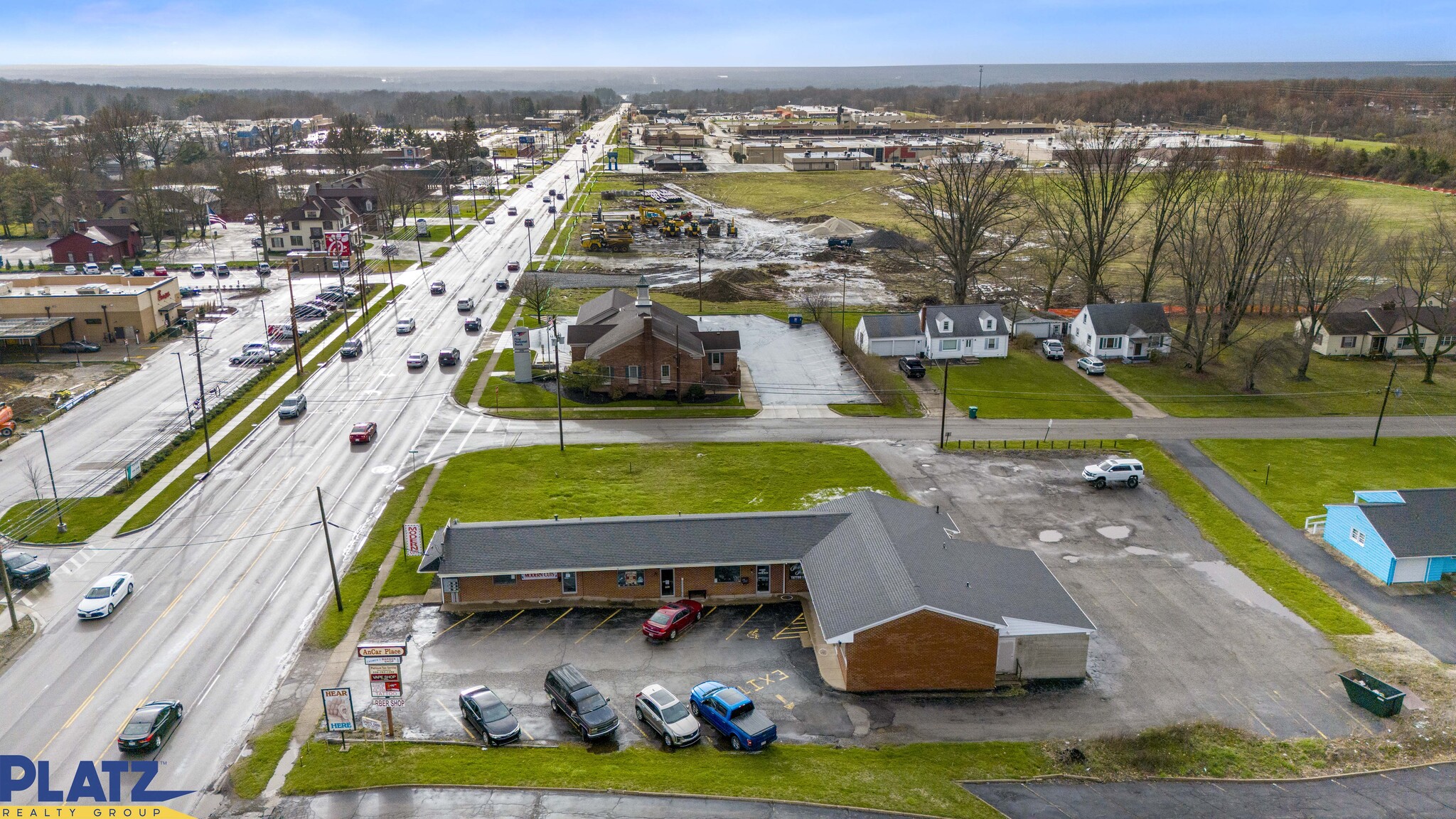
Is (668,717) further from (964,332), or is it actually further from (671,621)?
(964,332)

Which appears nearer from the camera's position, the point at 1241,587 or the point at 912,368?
the point at 1241,587

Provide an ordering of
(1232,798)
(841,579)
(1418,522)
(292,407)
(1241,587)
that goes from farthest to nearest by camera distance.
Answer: (292,407) → (1418,522) → (1241,587) → (841,579) → (1232,798)

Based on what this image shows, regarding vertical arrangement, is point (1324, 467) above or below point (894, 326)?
below

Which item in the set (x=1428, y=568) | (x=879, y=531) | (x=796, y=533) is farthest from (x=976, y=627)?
(x=1428, y=568)

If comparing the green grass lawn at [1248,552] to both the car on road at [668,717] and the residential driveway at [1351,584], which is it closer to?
the residential driveway at [1351,584]

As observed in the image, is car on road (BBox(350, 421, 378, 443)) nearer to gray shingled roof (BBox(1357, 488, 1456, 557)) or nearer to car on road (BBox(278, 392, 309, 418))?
car on road (BBox(278, 392, 309, 418))

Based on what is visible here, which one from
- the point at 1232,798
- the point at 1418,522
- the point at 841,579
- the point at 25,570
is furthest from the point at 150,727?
the point at 1418,522

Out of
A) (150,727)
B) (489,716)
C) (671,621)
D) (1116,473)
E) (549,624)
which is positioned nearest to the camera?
(150,727)

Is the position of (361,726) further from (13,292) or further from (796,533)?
(13,292)
